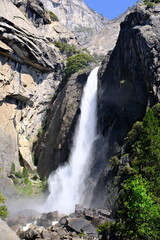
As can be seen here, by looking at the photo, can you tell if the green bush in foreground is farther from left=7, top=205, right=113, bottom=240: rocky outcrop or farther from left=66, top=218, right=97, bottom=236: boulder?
left=7, top=205, right=113, bottom=240: rocky outcrop

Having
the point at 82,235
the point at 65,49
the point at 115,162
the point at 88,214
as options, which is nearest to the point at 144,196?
the point at 82,235

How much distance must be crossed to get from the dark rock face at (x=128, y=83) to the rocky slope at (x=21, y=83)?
44.3 feet

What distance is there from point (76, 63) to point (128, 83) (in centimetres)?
2224

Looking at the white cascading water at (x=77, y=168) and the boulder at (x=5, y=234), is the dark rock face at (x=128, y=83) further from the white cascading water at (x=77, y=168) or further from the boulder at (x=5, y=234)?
the boulder at (x=5, y=234)

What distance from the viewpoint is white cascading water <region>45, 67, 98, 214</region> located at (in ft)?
111

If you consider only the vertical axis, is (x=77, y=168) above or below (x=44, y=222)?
above

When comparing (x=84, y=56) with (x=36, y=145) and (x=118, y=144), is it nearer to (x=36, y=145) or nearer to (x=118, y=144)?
(x=36, y=145)

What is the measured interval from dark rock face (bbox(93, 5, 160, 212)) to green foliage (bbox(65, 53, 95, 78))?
14024 millimetres

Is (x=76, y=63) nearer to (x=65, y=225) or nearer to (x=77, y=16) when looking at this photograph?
(x=65, y=225)

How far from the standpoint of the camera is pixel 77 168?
36062 mm

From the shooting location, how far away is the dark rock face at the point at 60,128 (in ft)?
130

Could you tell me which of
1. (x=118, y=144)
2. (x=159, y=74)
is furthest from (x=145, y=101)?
(x=118, y=144)

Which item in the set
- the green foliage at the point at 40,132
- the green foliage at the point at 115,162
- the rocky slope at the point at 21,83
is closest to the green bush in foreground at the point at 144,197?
the green foliage at the point at 115,162

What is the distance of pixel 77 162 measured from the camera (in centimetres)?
3650
